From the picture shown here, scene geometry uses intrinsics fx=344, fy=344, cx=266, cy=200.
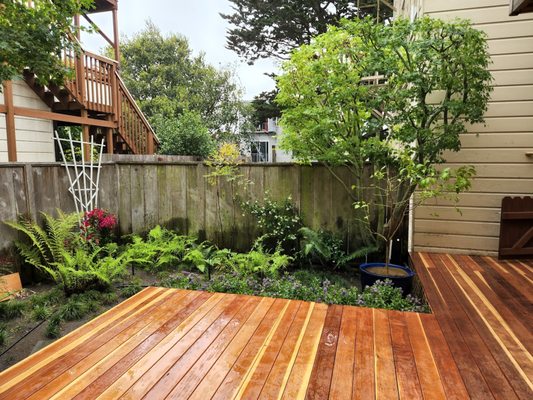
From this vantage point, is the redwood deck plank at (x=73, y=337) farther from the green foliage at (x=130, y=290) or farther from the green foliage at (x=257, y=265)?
the green foliage at (x=257, y=265)

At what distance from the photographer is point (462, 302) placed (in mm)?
2570

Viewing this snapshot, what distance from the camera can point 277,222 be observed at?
416cm

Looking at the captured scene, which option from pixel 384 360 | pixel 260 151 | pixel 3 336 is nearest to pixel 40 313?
pixel 3 336

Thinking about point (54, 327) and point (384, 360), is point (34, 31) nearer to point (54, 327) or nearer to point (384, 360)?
point (54, 327)

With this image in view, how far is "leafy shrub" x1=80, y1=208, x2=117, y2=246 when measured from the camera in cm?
389

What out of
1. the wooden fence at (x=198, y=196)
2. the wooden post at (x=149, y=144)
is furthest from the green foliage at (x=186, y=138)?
the wooden fence at (x=198, y=196)

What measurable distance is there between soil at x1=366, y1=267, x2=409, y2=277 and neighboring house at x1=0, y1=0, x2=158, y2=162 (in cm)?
486

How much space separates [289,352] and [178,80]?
15.8 metres

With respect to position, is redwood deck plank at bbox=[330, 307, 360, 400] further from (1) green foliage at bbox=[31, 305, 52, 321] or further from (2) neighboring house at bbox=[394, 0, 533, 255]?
(1) green foliage at bbox=[31, 305, 52, 321]

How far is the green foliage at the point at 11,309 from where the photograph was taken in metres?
2.81

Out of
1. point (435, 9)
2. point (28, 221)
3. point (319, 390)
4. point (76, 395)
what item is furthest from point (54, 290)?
point (435, 9)

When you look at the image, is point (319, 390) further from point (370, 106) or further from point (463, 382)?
point (370, 106)

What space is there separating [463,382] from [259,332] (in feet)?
3.73

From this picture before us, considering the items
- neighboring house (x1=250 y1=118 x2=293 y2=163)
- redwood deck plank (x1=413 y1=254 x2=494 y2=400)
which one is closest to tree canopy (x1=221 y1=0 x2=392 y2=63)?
neighboring house (x1=250 y1=118 x2=293 y2=163)
